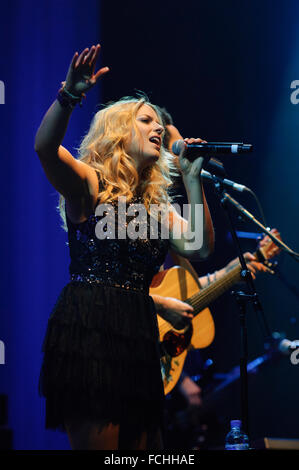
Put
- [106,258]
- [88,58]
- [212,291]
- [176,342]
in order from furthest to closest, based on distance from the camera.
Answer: [212,291], [176,342], [106,258], [88,58]

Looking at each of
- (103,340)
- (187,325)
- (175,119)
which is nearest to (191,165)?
(103,340)

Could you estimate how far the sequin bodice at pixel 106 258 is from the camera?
1669 mm

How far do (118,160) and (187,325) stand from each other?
4.01 feet

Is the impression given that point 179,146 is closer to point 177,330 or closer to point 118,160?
point 118,160

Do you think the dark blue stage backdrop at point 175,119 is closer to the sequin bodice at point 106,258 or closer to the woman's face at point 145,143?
the woman's face at point 145,143

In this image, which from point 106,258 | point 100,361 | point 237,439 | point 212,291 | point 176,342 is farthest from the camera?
point 212,291

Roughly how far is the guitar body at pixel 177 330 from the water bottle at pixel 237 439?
0.52m

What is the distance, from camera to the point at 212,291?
10.3ft

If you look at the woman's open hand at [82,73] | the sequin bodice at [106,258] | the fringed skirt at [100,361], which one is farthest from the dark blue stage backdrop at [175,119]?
the woman's open hand at [82,73]

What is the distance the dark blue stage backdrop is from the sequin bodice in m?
1.52

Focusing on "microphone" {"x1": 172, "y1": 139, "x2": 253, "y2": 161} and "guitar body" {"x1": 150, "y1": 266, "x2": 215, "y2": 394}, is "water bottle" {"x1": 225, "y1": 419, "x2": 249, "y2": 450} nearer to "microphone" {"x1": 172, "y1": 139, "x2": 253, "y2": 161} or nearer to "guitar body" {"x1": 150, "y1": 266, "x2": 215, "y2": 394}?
"guitar body" {"x1": 150, "y1": 266, "x2": 215, "y2": 394}

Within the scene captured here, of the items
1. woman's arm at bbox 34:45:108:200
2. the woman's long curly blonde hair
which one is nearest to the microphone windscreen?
the woman's long curly blonde hair

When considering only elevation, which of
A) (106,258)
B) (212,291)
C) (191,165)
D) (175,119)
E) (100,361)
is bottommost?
(212,291)

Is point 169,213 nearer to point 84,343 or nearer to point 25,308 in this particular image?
point 84,343
